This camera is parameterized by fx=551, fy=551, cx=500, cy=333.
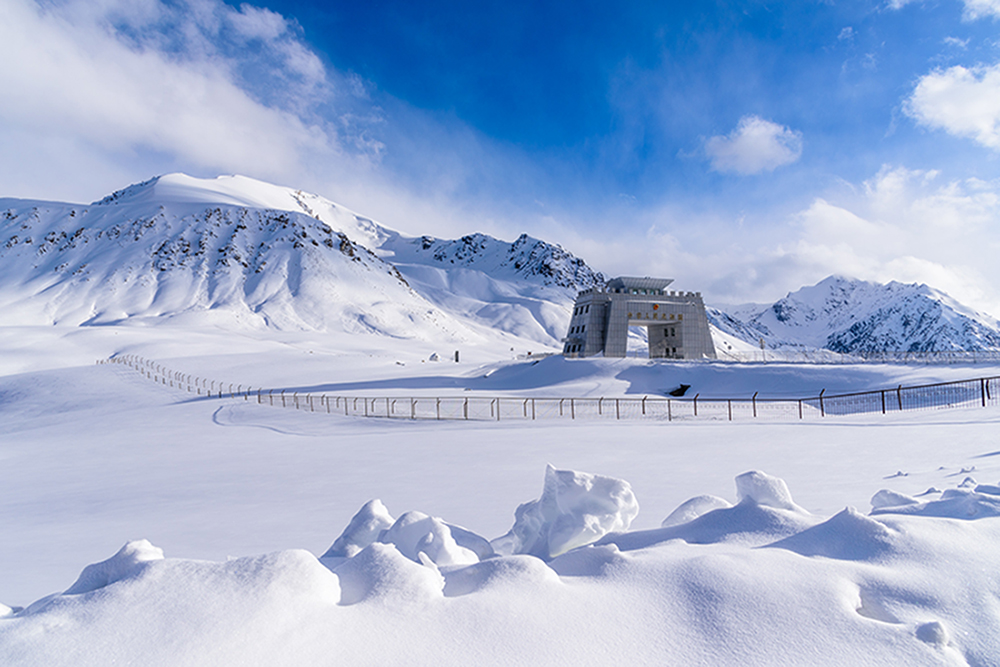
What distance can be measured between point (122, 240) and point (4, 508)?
517 feet

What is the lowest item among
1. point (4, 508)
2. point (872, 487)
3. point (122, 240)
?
point (4, 508)

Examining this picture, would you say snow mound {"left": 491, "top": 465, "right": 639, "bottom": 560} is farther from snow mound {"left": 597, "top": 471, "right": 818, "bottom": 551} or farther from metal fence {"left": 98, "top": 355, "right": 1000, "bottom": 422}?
metal fence {"left": 98, "top": 355, "right": 1000, "bottom": 422}

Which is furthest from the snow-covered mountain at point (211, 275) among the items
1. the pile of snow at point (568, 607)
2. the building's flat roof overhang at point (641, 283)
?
the pile of snow at point (568, 607)

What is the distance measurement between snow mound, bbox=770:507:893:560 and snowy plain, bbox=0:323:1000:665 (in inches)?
0.8

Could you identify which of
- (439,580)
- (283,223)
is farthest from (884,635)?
(283,223)

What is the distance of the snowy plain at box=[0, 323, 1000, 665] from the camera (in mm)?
3396

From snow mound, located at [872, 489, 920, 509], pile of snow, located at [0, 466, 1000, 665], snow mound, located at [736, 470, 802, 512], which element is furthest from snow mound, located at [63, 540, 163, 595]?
snow mound, located at [872, 489, 920, 509]

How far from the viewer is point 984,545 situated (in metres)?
4.40

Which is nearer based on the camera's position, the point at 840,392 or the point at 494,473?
the point at 494,473

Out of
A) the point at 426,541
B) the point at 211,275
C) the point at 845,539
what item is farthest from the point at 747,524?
the point at 211,275

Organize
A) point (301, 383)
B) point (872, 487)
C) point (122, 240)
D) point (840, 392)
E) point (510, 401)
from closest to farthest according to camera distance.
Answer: point (872, 487) → point (510, 401) → point (840, 392) → point (301, 383) → point (122, 240)

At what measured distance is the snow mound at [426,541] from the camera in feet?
18.4

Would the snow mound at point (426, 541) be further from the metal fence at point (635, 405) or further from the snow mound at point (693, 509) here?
the metal fence at point (635, 405)

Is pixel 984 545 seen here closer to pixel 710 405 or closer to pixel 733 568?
pixel 733 568
